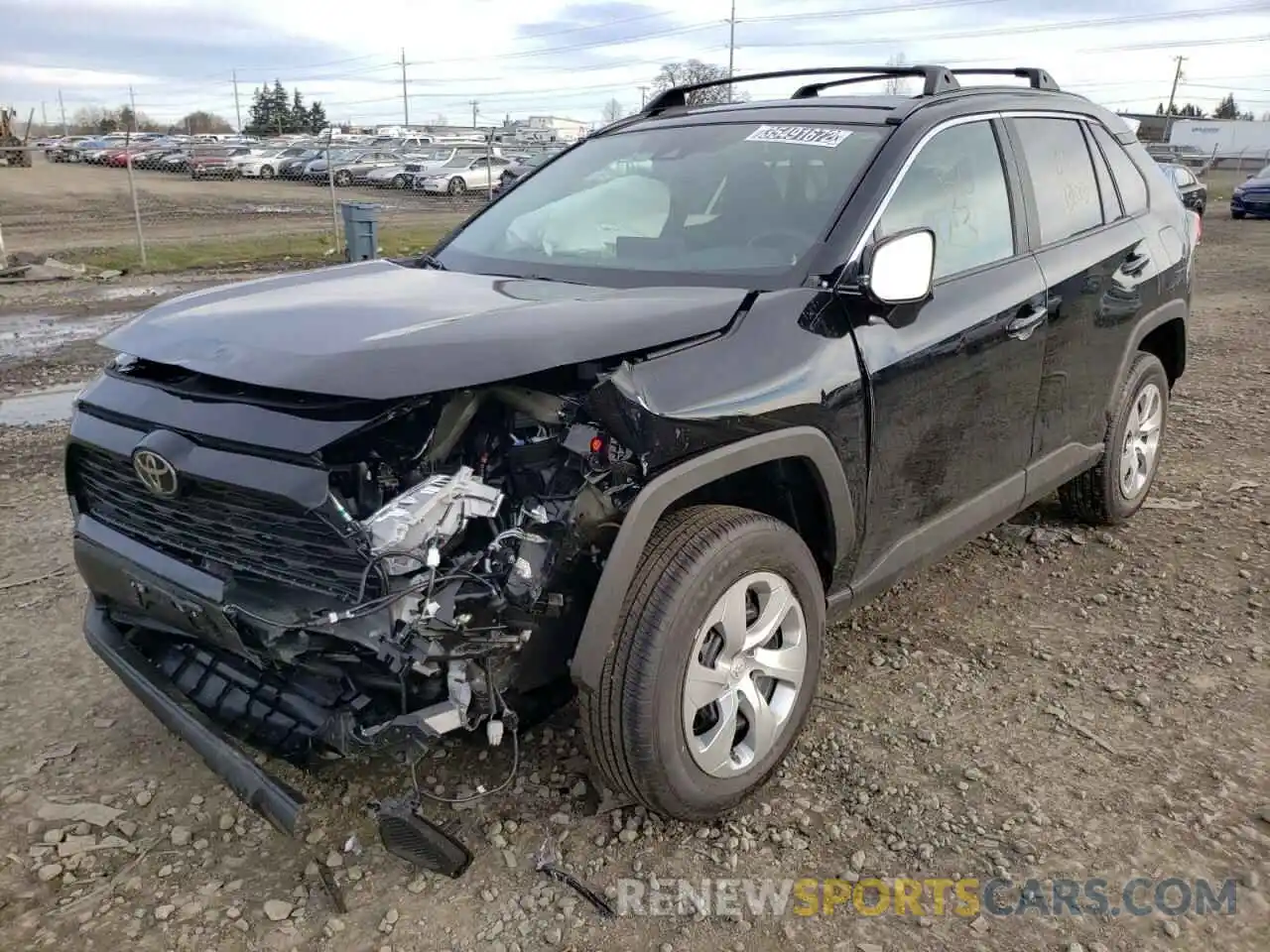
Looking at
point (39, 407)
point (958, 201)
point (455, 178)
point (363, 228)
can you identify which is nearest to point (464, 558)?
point (958, 201)

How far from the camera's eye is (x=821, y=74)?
420 centimetres

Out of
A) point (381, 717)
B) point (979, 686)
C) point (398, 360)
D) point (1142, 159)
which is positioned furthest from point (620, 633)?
point (1142, 159)

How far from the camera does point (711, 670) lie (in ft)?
8.33

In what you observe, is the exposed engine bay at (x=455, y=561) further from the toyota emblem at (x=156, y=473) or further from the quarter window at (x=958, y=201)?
the quarter window at (x=958, y=201)

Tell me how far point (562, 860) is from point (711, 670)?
638 millimetres

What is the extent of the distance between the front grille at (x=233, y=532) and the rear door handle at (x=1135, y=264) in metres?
3.43

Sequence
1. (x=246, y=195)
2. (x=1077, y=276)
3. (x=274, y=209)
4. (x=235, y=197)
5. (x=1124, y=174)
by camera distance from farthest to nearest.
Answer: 1. (x=246, y=195)
2. (x=235, y=197)
3. (x=274, y=209)
4. (x=1124, y=174)
5. (x=1077, y=276)

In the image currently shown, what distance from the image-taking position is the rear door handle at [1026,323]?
11.1ft

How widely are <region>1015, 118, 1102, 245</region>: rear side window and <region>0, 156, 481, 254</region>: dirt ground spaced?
1631cm

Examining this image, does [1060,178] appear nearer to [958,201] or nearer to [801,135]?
[958,201]

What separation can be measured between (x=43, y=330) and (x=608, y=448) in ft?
30.7

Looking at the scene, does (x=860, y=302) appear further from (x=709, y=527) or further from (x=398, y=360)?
(x=398, y=360)

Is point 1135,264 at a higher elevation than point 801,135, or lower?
lower

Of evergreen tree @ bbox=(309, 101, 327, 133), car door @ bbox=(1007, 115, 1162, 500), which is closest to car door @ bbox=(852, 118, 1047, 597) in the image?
car door @ bbox=(1007, 115, 1162, 500)
